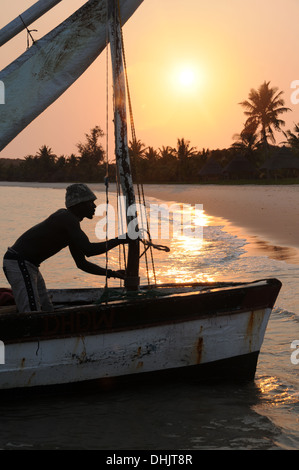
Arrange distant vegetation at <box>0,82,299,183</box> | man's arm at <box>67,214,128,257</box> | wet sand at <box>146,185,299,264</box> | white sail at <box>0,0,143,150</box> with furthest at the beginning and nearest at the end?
1. distant vegetation at <box>0,82,299,183</box>
2. wet sand at <box>146,185,299,264</box>
3. white sail at <box>0,0,143,150</box>
4. man's arm at <box>67,214,128,257</box>

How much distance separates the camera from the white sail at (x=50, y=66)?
5.88 meters

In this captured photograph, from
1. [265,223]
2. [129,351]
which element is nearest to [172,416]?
[129,351]

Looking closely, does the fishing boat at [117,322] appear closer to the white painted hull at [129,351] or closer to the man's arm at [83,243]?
the white painted hull at [129,351]

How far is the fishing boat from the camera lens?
217 inches

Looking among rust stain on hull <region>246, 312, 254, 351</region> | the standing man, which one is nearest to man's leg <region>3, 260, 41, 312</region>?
the standing man

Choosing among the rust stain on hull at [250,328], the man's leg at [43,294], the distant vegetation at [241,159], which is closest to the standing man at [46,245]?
the man's leg at [43,294]

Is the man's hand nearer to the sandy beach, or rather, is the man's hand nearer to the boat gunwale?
the boat gunwale

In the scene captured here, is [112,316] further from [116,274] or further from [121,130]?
[121,130]

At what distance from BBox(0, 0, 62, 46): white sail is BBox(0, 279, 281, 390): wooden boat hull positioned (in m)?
2.60

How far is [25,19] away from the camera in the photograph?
5.89m

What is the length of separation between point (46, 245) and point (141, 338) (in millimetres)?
1213

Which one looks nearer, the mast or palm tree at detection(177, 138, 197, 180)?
the mast

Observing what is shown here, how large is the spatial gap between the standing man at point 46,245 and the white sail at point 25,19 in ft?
5.13

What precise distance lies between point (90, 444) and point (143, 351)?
1054mm
